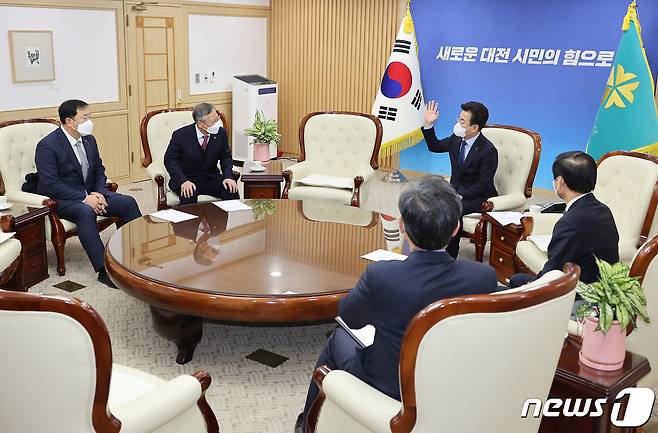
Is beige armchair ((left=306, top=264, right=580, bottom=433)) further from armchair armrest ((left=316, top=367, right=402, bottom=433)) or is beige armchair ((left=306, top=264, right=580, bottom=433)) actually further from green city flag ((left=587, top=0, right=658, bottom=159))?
green city flag ((left=587, top=0, right=658, bottom=159))

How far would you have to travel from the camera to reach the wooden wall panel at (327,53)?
8477 millimetres

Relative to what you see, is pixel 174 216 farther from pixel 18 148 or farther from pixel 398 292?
pixel 398 292

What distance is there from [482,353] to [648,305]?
3.76 ft

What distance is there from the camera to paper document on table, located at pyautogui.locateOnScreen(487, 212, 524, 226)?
15.1ft

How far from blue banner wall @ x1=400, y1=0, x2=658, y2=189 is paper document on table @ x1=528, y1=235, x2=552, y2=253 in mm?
3474

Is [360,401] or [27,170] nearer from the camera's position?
[360,401]

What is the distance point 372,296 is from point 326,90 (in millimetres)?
7243

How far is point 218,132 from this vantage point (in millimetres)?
5449

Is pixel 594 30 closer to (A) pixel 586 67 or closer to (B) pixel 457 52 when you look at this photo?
(A) pixel 586 67

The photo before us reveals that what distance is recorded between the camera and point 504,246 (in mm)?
4676

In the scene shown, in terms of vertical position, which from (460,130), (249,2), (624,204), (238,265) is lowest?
(238,265)

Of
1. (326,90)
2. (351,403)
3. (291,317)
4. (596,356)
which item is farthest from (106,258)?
(326,90)

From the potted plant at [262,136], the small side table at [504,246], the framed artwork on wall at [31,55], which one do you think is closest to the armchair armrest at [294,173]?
the potted plant at [262,136]

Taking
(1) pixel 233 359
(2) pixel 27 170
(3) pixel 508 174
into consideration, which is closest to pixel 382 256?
(1) pixel 233 359
